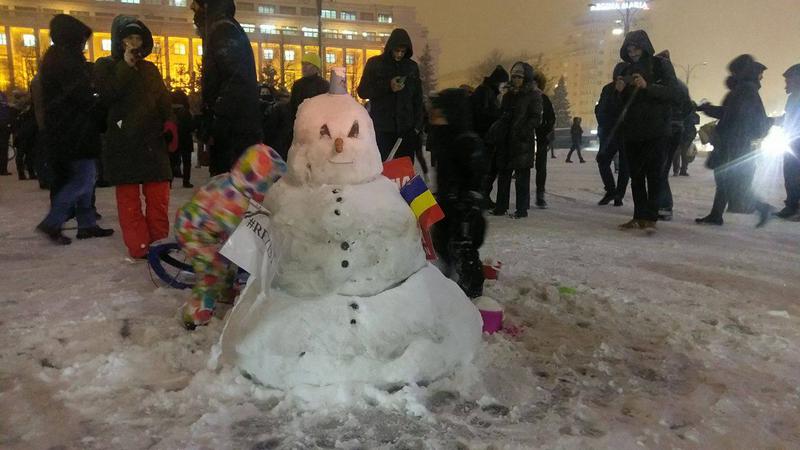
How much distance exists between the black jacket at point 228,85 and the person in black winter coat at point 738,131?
5.75 metres

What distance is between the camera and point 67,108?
5.59m

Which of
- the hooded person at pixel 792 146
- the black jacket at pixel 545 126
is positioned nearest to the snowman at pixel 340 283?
the black jacket at pixel 545 126

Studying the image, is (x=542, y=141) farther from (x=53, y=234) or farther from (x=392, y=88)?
(x=53, y=234)

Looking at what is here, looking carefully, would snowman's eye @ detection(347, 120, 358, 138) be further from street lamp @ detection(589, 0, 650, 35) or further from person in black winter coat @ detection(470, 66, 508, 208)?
street lamp @ detection(589, 0, 650, 35)

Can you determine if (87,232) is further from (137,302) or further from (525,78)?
(525,78)

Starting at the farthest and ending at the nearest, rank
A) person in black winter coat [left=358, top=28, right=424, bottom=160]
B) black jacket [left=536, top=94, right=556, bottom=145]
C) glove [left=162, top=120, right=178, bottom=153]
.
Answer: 1. black jacket [left=536, top=94, right=556, bottom=145]
2. person in black winter coat [left=358, top=28, right=424, bottom=160]
3. glove [left=162, top=120, right=178, bottom=153]

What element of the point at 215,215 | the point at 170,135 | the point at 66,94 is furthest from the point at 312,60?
the point at 215,215

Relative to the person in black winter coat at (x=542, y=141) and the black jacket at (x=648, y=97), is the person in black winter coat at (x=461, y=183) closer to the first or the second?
the black jacket at (x=648, y=97)

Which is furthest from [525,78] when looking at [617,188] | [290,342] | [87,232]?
[290,342]

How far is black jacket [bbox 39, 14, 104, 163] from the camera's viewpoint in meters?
5.54

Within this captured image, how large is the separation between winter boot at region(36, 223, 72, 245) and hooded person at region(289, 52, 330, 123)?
8.54 ft

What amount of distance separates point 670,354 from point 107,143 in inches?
179

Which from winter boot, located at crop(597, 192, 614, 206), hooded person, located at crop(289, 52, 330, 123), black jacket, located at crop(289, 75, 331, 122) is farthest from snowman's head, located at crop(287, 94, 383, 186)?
winter boot, located at crop(597, 192, 614, 206)

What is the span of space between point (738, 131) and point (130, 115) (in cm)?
682
